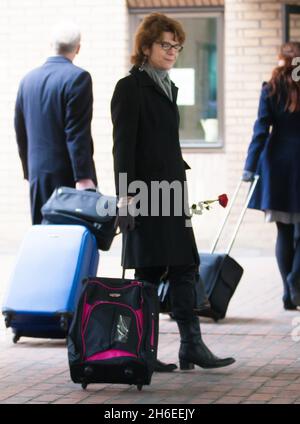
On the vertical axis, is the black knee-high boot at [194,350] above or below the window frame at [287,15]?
below

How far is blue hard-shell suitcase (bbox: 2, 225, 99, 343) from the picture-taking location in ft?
26.3

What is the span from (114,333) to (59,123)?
2386 mm

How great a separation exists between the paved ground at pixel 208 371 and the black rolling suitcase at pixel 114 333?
12cm

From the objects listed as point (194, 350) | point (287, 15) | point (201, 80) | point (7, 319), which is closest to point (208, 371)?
point (194, 350)

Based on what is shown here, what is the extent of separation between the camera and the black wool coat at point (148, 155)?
7012 millimetres

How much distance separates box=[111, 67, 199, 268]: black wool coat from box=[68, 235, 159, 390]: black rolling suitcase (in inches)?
17.0

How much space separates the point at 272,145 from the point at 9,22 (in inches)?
206

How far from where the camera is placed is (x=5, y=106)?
46.6 feet

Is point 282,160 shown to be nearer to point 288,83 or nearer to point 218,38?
point 288,83

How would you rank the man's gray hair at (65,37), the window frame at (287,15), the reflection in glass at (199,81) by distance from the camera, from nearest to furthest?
the man's gray hair at (65,37), the window frame at (287,15), the reflection in glass at (199,81)

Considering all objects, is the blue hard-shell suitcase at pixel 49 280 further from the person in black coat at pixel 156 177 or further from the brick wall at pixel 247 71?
the brick wall at pixel 247 71

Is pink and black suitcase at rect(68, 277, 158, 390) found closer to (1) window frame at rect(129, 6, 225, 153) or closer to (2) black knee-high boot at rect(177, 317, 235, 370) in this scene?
(2) black knee-high boot at rect(177, 317, 235, 370)

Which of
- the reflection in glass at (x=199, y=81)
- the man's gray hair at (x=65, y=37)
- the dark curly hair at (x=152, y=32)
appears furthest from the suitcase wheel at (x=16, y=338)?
the reflection in glass at (x=199, y=81)

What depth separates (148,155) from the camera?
7.08m
